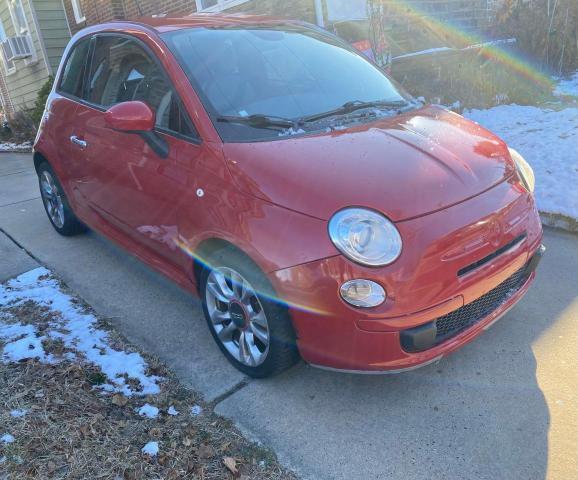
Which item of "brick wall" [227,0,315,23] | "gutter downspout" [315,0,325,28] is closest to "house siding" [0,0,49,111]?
"brick wall" [227,0,315,23]

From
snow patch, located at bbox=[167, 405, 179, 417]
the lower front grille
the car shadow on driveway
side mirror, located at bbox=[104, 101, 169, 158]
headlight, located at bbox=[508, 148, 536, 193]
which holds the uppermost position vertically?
side mirror, located at bbox=[104, 101, 169, 158]

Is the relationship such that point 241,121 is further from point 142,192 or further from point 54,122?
point 54,122

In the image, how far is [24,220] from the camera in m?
5.45

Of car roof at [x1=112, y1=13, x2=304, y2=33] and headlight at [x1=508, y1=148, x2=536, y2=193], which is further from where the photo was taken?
car roof at [x1=112, y1=13, x2=304, y2=33]

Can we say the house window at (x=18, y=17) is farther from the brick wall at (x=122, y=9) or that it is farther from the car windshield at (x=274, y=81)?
the car windshield at (x=274, y=81)

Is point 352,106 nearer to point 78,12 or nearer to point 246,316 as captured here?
point 246,316

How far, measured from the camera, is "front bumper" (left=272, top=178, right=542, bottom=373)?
81.4 inches

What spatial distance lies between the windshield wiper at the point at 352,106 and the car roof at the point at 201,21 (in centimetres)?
102

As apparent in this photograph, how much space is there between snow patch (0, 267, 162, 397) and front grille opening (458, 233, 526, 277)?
1.64 m

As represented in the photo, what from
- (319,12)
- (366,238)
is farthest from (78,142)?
(319,12)

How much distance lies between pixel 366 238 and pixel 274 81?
4.41 feet

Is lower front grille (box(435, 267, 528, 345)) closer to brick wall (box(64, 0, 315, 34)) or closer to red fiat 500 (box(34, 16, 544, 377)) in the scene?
red fiat 500 (box(34, 16, 544, 377))

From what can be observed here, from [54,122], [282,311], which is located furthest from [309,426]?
[54,122]

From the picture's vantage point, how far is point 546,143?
17.9 feet
